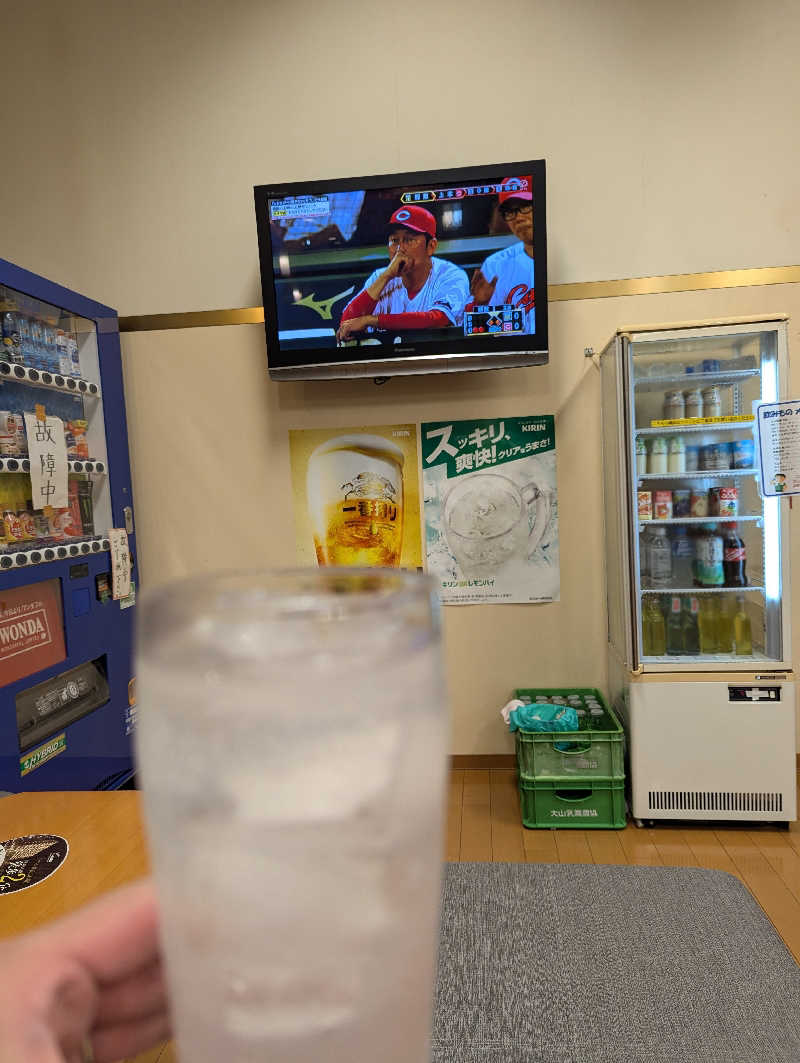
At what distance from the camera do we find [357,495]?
3.53m

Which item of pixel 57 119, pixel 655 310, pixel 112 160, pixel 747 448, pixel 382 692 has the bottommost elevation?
pixel 382 692

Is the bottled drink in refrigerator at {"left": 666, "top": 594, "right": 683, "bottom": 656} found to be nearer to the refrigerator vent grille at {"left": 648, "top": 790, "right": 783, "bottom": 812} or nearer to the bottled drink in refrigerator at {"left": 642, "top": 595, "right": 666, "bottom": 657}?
the bottled drink in refrigerator at {"left": 642, "top": 595, "right": 666, "bottom": 657}

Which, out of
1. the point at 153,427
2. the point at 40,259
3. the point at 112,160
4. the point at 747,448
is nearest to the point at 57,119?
the point at 112,160

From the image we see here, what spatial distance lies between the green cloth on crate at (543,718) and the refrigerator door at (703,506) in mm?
383

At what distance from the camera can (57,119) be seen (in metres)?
3.58

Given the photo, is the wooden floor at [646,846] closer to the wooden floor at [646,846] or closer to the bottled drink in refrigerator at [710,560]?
the wooden floor at [646,846]

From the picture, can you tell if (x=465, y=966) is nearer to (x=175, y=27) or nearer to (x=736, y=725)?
(x=736, y=725)

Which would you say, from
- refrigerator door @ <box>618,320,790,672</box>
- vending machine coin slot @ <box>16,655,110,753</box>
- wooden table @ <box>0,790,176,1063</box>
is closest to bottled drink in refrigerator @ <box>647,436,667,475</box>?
refrigerator door @ <box>618,320,790,672</box>

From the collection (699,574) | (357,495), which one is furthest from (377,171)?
(699,574)

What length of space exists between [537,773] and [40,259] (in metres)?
3.59

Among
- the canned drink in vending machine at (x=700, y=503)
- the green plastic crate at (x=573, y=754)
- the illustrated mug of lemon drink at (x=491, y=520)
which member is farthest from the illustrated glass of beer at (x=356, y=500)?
the canned drink in vending machine at (x=700, y=503)

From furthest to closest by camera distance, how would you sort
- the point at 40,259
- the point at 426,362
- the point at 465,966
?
the point at 40,259, the point at 426,362, the point at 465,966

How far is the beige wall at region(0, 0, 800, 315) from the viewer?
10.6ft

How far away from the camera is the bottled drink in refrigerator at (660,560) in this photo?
10.4ft
